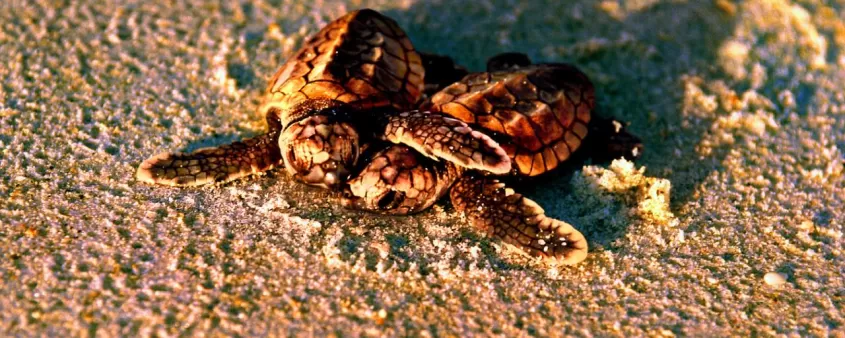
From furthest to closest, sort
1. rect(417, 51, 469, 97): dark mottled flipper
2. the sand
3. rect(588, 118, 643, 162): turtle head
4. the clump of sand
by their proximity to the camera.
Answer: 1. rect(417, 51, 469, 97): dark mottled flipper
2. rect(588, 118, 643, 162): turtle head
3. the clump of sand
4. the sand

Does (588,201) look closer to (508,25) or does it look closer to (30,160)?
(508,25)

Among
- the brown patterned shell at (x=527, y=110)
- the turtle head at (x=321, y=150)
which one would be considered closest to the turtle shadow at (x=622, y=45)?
the brown patterned shell at (x=527, y=110)

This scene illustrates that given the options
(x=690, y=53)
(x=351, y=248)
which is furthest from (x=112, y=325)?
(x=690, y=53)

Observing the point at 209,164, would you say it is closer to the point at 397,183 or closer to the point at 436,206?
the point at 397,183

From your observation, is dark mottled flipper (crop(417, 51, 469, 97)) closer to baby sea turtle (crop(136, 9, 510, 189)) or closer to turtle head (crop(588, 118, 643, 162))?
baby sea turtle (crop(136, 9, 510, 189))

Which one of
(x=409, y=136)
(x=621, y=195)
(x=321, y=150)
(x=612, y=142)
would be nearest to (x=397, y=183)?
(x=409, y=136)

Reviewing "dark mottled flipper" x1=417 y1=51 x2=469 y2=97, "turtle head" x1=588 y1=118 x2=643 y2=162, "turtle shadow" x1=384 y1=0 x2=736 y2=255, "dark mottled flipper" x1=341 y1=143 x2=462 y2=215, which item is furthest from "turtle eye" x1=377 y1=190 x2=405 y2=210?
"turtle shadow" x1=384 y1=0 x2=736 y2=255

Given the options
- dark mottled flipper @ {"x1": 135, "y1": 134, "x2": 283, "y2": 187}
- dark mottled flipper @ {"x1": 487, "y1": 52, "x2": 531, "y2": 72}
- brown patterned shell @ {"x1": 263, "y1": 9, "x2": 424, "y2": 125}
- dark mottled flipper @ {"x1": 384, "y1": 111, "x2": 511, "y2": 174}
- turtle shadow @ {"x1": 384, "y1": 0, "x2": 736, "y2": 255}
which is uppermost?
turtle shadow @ {"x1": 384, "y1": 0, "x2": 736, "y2": 255}
